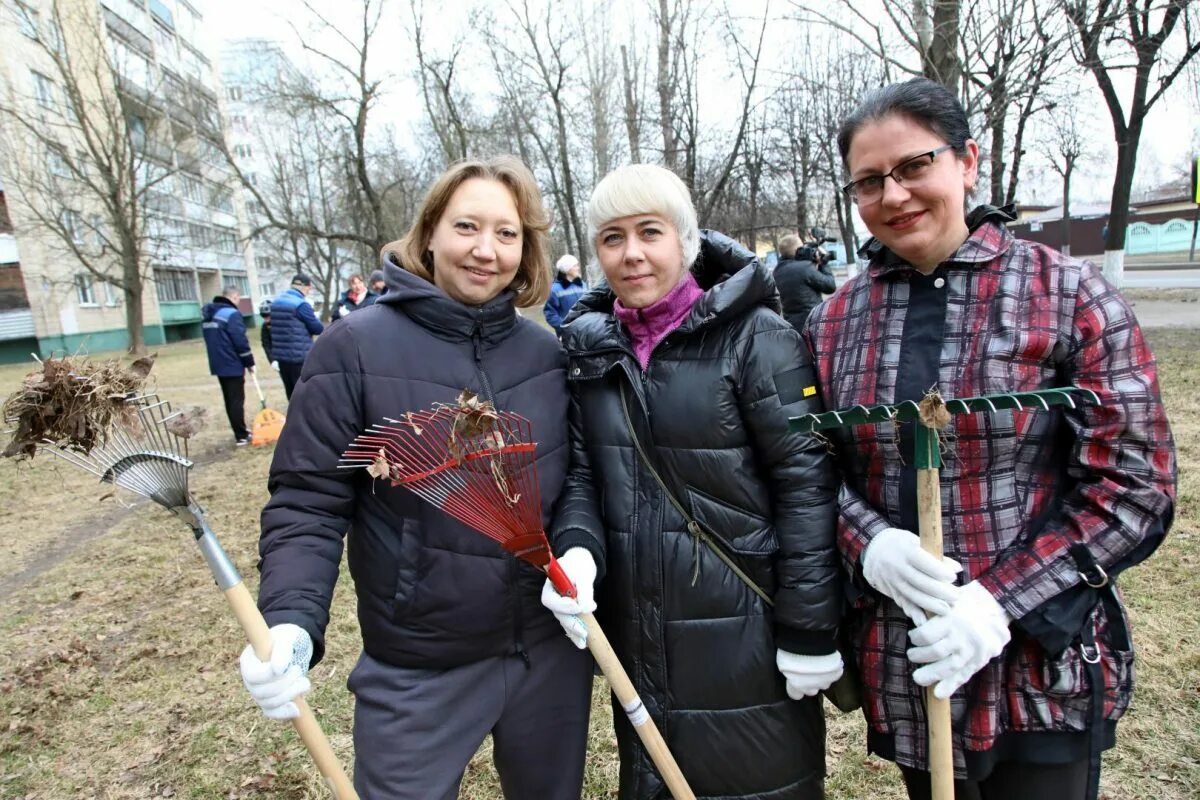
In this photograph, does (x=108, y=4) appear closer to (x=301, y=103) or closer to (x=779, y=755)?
(x=301, y=103)

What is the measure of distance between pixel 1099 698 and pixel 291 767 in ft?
9.64

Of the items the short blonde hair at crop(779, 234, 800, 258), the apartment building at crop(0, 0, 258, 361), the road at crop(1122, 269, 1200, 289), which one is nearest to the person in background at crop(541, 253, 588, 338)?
the short blonde hair at crop(779, 234, 800, 258)

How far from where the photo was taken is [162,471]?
1.37m

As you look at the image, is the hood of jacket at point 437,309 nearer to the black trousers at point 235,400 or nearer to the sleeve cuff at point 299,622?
the sleeve cuff at point 299,622

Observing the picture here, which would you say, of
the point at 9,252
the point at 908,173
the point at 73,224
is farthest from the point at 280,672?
the point at 9,252

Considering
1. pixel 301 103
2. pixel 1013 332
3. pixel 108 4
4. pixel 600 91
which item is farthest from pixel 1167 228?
pixel 108 4

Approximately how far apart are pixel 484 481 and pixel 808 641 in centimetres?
80

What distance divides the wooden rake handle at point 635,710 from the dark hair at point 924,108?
126 centimetres

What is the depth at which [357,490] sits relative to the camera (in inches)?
66.4

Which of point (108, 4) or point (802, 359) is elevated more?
point (108, 4)

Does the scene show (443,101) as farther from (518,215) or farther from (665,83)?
(518,215)

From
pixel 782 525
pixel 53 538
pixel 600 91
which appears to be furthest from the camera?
pixel 600 91

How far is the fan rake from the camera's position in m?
1.35

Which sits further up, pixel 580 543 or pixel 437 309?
pixel 437 309
